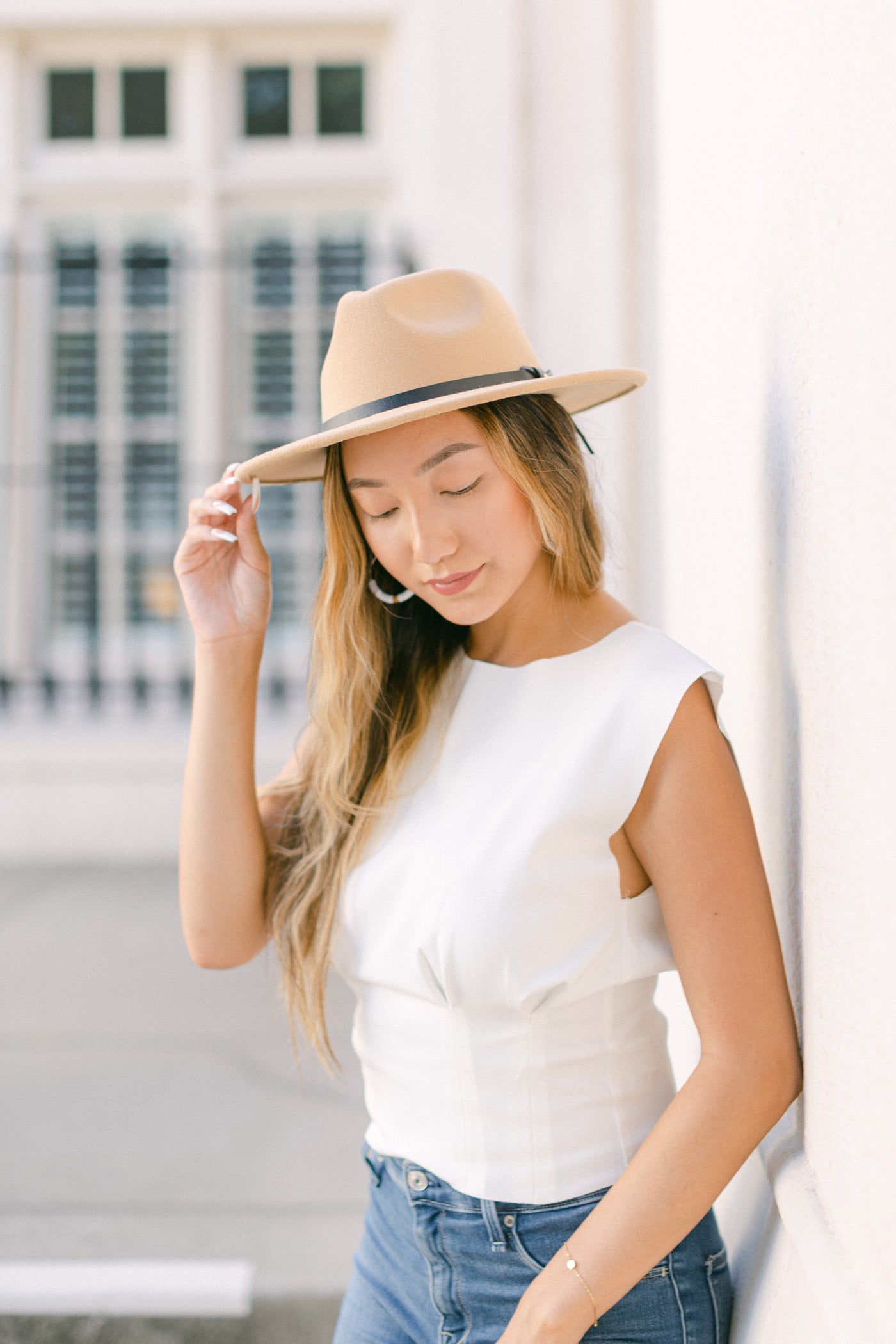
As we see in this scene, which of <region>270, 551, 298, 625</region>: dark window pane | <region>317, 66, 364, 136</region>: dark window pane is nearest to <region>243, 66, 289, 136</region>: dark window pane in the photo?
<region>317, 66, 364, 136</region>: dark window pane

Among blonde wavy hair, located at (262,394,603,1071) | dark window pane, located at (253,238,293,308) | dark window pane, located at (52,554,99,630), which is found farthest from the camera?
dark window pane, located at (52,554,99,630)

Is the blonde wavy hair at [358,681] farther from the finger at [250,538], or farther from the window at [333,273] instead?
the window at [333,273]

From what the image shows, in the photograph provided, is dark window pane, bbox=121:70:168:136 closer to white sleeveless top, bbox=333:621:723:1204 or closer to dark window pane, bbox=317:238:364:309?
dark window pane, bbox=317:238:364:309

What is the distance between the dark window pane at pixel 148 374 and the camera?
6.23 metres

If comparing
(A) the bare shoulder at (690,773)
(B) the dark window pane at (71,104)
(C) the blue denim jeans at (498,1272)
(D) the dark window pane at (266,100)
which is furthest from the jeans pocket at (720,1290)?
(B) the dark window pane at (71,104)

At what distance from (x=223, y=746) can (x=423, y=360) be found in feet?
1.83

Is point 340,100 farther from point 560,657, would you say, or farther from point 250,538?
point 560,657

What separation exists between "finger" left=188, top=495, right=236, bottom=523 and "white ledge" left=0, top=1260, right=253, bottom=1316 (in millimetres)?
1381

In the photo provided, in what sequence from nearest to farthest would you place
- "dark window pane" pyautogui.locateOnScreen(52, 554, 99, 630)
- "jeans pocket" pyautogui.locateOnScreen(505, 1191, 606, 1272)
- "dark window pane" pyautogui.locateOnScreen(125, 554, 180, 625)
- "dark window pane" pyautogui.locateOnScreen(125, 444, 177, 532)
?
1. "jeans pocket" pyautogui.locateOnScreen(505, 1191, 606, 1272)
2. "dark window pane" pyautogui.locateOnScreen(125, 444, 177, 532)
3. "dark window pane" pyautogui.locateOnScreen(125, 554, 180, 625)
4. "dark window pane" pyautogui.locateOnScreen(52, 554, 99, 630)

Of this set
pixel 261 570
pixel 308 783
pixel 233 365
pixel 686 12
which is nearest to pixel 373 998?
pixel 308 783

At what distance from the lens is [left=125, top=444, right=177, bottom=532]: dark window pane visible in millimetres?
5836

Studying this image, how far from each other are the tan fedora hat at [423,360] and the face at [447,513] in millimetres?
37

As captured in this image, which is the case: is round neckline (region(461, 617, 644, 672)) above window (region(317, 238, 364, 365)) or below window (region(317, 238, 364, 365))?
below

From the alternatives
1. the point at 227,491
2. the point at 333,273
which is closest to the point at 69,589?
the point at 333,273
